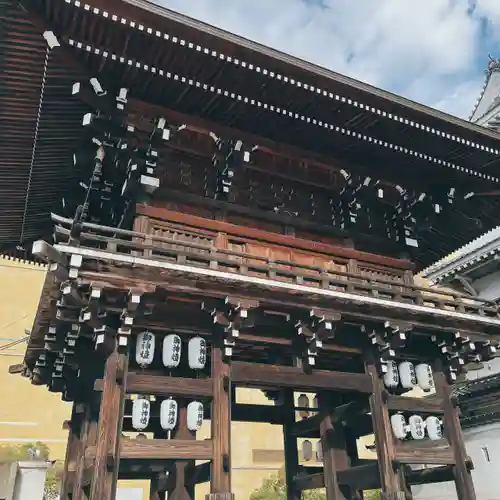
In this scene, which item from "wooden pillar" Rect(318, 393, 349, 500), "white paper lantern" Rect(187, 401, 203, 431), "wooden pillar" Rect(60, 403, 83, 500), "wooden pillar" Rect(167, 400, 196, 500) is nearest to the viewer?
"white paper lantern" Rect(187, 401, 203, 431)

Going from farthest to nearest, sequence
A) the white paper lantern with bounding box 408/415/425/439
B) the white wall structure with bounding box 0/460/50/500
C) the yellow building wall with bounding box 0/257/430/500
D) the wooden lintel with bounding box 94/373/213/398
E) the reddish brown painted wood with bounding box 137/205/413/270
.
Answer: the yellow building wall with bounding box 0/257/430/500 → the white wall structure with bounding box 0/460/50/500 → the white paper lantern with bounding box 408/415/425/439 → the reddish brown painted wood with bounding box 137/205/413/270 → the wooden lintel with bounding box 94/373/213/398

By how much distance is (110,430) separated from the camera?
20.4 ft

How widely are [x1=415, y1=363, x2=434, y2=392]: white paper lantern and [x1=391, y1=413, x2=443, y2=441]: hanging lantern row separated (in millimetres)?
589

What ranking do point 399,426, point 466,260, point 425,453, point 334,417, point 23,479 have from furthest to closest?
point 466,260, point 23,479, point 334,417, point 399,426, point 425,453

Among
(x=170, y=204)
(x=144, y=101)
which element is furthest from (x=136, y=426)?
(x=144, y=101)

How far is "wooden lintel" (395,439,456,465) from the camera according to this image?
25.3 ft

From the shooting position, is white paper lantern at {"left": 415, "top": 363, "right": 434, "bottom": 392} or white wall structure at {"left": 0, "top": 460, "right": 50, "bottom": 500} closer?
white paper lantern at {"left": 415, "top": 363, "right": 434, "bottom": 392}

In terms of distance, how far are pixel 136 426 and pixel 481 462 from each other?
1244 cm

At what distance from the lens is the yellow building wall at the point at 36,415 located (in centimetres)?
2259

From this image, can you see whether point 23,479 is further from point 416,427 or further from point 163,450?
Result: point 416,427

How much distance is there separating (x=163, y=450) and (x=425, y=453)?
4.56m

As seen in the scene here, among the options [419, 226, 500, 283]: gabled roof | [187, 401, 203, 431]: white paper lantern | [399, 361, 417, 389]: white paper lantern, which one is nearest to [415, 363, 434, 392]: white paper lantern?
[399, 361, 417, 389]: white paper lantern

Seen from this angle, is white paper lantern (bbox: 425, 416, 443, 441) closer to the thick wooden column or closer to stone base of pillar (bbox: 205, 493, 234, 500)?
stone base of pillar (bbox: 205, 493, 234, 500)

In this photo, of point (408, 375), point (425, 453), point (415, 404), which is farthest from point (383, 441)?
point (408, 375)
